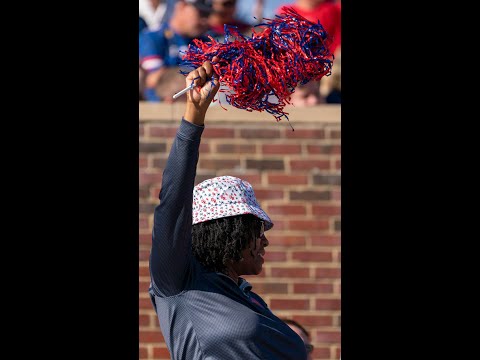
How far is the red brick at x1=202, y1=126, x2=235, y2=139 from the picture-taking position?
169 inches

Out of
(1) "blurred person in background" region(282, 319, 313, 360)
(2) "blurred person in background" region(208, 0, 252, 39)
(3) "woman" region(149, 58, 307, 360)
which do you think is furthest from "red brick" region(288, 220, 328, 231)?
(3) "woman" region(149, 58, 307, 360)

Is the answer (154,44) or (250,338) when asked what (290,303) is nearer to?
(154,44)

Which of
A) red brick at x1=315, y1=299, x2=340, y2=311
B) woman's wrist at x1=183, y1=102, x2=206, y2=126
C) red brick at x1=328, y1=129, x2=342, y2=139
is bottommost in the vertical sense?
red brick at x1=315, y1=299, x2=340, y2=311

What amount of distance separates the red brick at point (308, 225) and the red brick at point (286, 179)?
19 centimetres

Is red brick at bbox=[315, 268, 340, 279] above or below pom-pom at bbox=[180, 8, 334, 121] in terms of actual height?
below

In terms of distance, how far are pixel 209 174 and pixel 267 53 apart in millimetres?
1941

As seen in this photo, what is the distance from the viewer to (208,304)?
2.28 m

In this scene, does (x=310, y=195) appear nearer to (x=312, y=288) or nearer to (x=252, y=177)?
(x=252, y=177)

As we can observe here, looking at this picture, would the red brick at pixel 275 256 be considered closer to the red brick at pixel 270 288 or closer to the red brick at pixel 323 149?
the red brick at pixel 270 288

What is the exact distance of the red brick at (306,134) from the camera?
4328mm

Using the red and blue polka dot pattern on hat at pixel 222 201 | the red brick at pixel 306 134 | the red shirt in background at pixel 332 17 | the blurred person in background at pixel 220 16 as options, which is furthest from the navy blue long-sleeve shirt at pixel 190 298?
the red shirt in background at pixel 332 17

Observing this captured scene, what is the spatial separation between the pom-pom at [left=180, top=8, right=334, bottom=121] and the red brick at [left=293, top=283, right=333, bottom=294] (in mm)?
2025

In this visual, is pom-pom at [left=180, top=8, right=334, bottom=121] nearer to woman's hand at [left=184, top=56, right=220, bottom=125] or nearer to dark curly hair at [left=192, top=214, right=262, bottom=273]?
woman's hand at [left=184, top=56, right=220, bottom=125]
